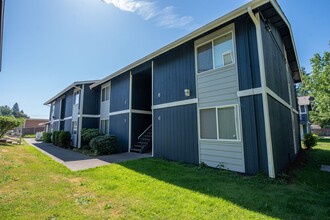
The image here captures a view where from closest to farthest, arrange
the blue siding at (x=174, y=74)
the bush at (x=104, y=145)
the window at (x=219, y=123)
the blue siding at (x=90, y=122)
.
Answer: the window at (x=219, y=123) → the blue siding at (x=174, y=74) → the bush at (x=104, y=145) → the blue siding at (x=90, y=122)

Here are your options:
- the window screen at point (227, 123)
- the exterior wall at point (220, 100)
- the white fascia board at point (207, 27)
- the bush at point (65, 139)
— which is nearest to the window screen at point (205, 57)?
the exterior wall at point (220, 100)

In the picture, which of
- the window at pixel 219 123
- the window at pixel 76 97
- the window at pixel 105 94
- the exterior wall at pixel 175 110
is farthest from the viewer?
the window at pixel 76 97

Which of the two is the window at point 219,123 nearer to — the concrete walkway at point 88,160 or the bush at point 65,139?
the concrete walkway at point 88,160

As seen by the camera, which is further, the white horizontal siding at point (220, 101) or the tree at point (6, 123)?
the tree at point (6, 123)

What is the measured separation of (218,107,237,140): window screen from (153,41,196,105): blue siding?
161 cm

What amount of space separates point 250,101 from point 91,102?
548 inches

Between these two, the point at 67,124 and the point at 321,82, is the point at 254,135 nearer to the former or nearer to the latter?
the point at 67,124

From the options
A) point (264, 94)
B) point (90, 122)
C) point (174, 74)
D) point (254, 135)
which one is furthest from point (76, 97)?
point (264, 94)

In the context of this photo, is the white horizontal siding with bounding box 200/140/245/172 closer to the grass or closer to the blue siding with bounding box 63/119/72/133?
the grass

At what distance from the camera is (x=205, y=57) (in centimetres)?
755

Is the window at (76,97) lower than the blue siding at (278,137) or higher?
higher

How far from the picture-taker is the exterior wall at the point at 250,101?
564cm

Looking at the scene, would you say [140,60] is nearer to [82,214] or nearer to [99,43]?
[99,43]

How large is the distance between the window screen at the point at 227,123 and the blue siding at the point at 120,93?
23.8 feet
